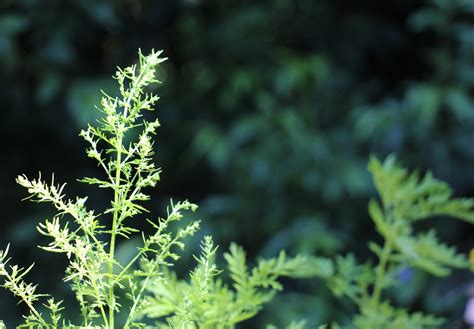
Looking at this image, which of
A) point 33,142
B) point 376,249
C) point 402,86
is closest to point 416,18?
point 402,86

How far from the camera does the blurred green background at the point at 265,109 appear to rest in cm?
238

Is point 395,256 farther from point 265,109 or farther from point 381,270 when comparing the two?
point 265,109

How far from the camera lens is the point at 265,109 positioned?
2453 millimetres

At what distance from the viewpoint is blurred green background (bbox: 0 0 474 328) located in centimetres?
238

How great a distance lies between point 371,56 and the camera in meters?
2.83

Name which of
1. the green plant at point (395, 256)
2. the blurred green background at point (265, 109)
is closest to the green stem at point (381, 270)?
the green plant at point (395, 256)

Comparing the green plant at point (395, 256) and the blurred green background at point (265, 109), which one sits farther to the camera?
the blurred green background at point (265, 109)

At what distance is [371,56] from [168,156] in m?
0.89

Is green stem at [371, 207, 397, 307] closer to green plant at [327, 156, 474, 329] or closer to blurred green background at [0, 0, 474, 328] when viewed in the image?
green plant at [327, 156, 474, 329]

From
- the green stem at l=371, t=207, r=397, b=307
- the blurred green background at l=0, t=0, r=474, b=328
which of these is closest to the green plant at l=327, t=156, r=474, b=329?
the green stem at l=371, t=207, r=397, b=307

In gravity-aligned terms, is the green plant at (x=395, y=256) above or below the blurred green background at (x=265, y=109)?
below

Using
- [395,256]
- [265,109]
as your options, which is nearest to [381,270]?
[395,256]

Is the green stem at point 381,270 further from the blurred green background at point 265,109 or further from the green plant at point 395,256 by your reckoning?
the blurred green background at point 265,109

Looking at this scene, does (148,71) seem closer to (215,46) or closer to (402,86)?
(215,46)
